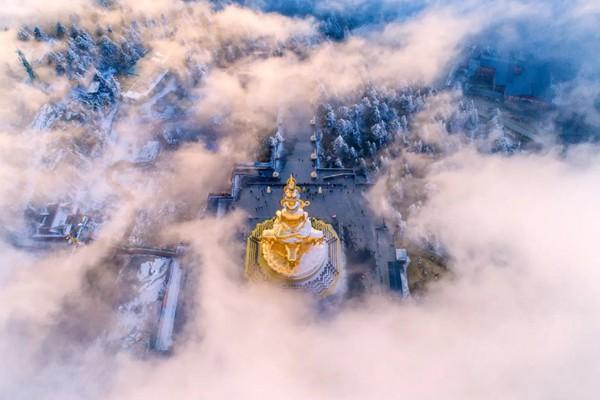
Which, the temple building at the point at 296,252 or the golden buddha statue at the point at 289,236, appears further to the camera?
the temple building at the point at 296,252

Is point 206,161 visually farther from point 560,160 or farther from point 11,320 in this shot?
point 560,160

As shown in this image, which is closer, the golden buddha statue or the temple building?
the golden buddha statue

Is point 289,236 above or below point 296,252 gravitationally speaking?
above

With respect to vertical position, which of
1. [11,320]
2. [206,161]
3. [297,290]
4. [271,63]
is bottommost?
[11,320]

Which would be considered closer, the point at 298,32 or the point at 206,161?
the point at 206,161

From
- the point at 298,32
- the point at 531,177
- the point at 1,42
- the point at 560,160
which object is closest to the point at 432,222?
the point at 531,177

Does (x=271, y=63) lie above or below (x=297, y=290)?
above
